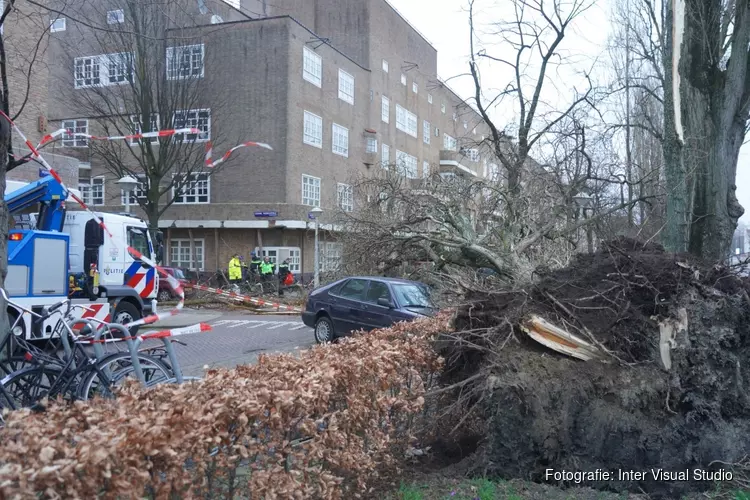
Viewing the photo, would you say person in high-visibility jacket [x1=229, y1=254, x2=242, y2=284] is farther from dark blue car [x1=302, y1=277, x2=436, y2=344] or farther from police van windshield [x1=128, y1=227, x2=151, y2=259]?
dark blue car [x1=302, y1=277, x2=436, y2=344]

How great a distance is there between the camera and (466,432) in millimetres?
5969

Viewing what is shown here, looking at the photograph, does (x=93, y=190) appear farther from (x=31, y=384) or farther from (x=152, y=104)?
(x=31, y=384)

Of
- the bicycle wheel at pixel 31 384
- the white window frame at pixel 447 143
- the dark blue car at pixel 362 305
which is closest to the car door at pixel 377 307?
the dark blue car at pixel 362 305

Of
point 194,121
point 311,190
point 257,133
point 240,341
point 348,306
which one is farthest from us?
point 311,190

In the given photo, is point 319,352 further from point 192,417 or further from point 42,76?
point 42,76

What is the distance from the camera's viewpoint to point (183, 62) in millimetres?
27750

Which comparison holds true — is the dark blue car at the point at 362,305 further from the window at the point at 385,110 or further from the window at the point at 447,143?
the window at the point at 447,143

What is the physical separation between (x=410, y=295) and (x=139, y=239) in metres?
7.63

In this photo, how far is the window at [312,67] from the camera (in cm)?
3375

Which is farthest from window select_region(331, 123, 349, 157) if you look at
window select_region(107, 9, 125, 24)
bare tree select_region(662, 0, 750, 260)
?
bare tree select_region(662, 0, 750, 260)

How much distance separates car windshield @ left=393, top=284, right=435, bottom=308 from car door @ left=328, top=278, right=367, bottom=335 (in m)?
0.89

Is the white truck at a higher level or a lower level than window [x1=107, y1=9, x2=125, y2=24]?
lower

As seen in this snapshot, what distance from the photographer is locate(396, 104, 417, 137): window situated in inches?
1841

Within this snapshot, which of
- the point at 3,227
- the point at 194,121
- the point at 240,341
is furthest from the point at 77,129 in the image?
the point at 3,227
